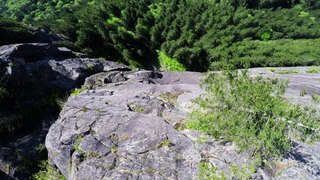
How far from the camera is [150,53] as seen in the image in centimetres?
2544

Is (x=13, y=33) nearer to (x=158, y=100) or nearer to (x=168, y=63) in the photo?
(x=168, y=63)

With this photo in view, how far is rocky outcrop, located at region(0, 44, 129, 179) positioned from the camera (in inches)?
522

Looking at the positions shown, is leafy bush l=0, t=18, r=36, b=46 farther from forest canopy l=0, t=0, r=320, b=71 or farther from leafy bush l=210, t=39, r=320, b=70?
leafy bush l=210, t=39, r=320, b=70

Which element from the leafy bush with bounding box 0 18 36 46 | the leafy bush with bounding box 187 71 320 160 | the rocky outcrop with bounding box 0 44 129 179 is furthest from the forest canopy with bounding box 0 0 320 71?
the leafy bush with bounding box 187 71 320 160

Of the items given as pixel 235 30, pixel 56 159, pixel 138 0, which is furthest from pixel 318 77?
pixel 138 0

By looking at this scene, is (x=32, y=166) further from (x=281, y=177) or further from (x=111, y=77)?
(x=281, y=177)

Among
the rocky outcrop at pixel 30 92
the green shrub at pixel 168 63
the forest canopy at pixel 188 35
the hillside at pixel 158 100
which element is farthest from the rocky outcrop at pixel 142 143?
the green shrub at pixel 168 63

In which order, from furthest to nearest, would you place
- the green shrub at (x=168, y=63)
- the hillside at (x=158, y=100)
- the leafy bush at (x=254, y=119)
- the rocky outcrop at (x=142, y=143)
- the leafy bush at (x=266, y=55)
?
the green shrub at (x=168, y=63)
the leafy bush at (x=266, y=55)
the hillside at (x=158, y=100)
the rocky outcrop at (x=142, y=143)
the leafy bush at (x=254, y=119)

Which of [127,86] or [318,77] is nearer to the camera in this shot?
[127,86]

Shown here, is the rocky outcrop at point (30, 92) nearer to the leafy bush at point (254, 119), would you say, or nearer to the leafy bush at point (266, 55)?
the leafy bush at point (254, 119)

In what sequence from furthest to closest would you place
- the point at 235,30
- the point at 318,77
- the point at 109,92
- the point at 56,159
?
the point at 235,30 → the point at 318,77 → the point at 109,92 → the point at 56,159

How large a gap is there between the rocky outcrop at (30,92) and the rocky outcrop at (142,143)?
6.35ft

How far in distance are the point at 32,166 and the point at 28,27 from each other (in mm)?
12066

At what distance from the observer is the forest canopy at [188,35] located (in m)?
22.8
